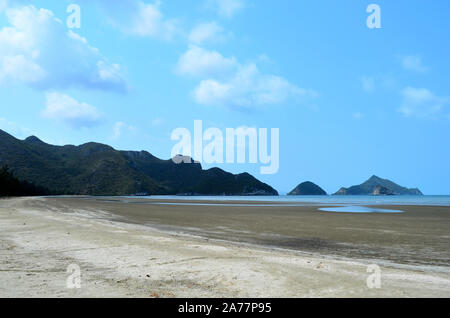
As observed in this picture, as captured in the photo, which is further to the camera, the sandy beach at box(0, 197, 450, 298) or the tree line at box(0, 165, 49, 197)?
the tree line at box(0, 165, 49, 197)

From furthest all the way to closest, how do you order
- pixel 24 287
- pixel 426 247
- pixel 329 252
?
pixel 426 247, pixel 329 252, pixel 24 287

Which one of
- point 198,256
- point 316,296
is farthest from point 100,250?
point 316,296

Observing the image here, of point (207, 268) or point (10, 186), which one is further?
point (10, 186)

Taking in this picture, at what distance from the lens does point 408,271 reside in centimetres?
1022

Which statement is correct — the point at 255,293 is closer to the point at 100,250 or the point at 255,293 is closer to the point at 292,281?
the point at 292,281

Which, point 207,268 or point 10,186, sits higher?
point 10,186

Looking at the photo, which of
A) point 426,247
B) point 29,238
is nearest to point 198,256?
point 29,238

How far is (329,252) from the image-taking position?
47.4 ft

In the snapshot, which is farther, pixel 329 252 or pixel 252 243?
pixel 252 243

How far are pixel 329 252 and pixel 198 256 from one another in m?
6.31

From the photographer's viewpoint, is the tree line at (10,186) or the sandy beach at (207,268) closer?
the sandy beach at (207,268)

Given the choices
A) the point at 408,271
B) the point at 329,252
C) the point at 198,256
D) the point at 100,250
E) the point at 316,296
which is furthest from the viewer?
the point at 329,252
